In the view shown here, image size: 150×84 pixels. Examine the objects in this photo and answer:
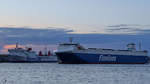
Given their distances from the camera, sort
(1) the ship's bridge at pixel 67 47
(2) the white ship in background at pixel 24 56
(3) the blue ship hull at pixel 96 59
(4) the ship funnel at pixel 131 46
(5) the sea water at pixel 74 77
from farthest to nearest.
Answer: (2) the white ship in background at pixel 24 56
(4) the ship funnel at pixel 131 46
(3) the blue ship hull at pixel 96 59
(1) the ship's bridge at pixel 67 47
(5) the sea water at pixel 74 77

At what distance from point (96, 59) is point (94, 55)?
1657 mm

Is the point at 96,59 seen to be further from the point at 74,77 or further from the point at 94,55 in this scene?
the point at 74,77

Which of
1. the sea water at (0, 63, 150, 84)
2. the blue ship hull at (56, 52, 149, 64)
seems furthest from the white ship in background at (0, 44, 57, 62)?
the sea water at (0, 63, 150, 84)

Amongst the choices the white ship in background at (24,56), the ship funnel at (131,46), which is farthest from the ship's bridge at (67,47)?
the white ship in background at (24,56)

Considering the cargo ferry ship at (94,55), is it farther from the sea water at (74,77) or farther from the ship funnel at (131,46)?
the sea water at (74,77)

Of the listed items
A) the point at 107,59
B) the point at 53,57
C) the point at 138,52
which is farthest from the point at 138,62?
the point at 53,57

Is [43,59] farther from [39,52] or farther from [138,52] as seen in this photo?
[138,52]

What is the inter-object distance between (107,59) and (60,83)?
65.5 meters

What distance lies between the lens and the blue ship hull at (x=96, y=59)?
92.4 metres

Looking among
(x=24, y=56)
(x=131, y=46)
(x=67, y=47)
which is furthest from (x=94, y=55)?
(x=24, y=56)

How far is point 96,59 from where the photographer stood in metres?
98.8

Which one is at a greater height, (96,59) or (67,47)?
(67,47)

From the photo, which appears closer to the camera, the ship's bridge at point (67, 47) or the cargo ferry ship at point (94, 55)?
the ship's bridge at point (67, 47)

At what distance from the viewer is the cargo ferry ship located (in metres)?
92.4
